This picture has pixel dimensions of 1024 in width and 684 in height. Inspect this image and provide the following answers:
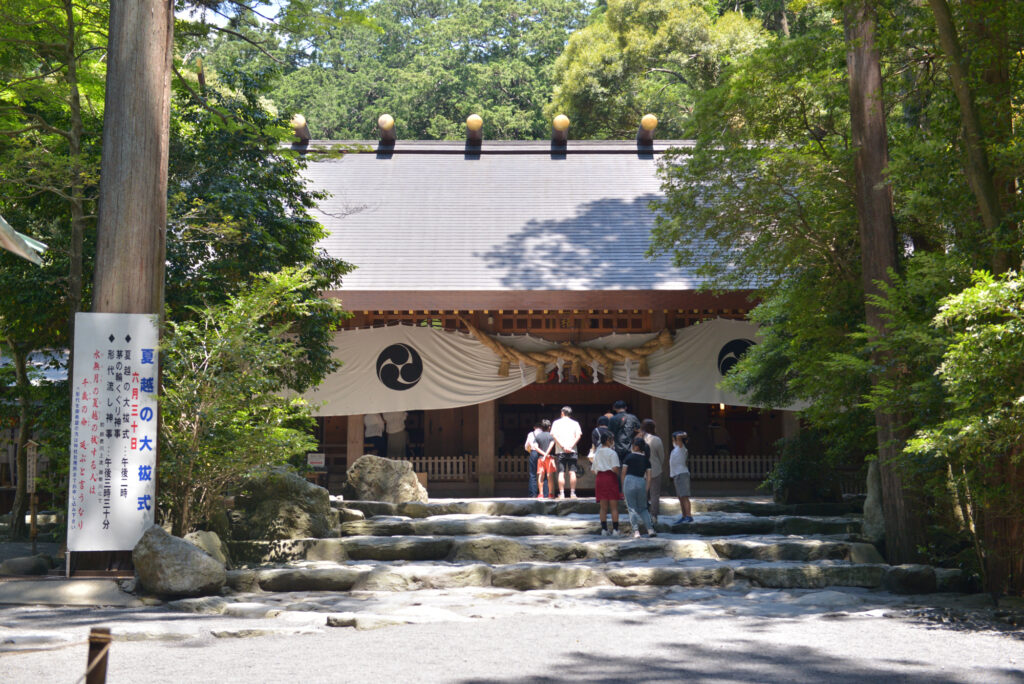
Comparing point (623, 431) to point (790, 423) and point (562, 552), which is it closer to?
point (562, 552)

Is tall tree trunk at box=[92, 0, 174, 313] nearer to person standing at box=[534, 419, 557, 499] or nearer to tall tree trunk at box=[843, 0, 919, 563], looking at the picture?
person standing at box=[534, 419, 557, 499]

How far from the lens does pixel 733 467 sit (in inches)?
603

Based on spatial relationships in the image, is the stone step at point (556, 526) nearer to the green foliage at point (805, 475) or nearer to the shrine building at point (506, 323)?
the green foliage at point (805, 475)

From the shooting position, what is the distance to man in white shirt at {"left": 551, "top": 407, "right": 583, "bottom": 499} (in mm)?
12375

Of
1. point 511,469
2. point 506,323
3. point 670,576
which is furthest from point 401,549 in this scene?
point 506,323

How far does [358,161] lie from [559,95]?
26.8 ft

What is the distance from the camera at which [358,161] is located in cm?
1928

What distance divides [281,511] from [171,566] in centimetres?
234

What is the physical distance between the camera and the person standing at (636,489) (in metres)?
10.2

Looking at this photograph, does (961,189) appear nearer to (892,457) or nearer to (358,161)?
(892,457)

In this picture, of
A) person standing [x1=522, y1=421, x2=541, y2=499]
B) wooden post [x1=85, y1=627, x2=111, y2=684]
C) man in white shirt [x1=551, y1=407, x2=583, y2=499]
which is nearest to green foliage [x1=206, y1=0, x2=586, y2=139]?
person standing [x1=522, y1=421, x2=541, y2=499]

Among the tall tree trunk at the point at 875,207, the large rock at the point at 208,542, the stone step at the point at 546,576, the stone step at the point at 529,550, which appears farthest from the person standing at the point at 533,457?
the large rock at the point at 208,542

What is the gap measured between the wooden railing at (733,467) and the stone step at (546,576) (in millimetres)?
5985

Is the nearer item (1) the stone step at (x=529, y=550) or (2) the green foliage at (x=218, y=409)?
(2) the green foliage at (x=218, y=409)
